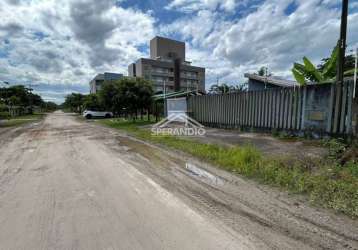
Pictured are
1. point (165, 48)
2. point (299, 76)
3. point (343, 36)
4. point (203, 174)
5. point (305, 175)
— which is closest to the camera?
point (305, 175)

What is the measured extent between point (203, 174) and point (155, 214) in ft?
6.65

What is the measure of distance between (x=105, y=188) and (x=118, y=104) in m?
13.3

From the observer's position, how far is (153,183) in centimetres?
410

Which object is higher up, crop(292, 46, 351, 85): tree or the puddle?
crop(292, 46, 351, 85): tree

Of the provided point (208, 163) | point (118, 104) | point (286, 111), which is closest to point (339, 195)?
point (208, 163)

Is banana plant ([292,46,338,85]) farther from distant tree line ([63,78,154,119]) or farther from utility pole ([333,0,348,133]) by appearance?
distant tree line ([63,78,154,119])

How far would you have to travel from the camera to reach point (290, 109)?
855 cm

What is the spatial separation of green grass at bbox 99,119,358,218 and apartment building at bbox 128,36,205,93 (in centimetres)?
5206

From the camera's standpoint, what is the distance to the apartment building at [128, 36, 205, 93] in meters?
59.4

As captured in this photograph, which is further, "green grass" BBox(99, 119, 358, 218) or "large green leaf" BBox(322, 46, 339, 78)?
"large green leaf" BBox(322, 46, 339, 78)

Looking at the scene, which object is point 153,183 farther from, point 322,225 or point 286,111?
point 286,111

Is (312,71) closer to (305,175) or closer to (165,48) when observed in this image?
(305,175)

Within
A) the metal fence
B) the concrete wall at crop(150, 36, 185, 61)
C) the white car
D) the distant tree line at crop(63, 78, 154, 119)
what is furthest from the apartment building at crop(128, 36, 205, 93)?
the metal fence

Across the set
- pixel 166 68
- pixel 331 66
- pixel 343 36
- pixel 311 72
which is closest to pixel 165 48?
pixel 166 68
